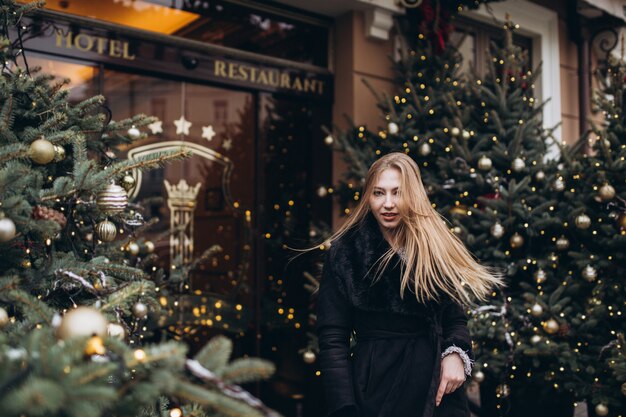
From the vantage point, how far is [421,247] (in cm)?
285

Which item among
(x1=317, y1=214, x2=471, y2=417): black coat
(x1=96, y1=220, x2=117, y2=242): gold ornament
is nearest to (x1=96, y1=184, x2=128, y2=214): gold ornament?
(x1=96, y1=220, x2=117, y2=242): gold ornament

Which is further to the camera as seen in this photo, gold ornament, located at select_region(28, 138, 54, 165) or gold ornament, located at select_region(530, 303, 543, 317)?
gold ornament, located at select_region(530, 303, 543, 317)

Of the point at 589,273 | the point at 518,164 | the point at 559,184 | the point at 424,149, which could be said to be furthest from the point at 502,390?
the point at 424,149

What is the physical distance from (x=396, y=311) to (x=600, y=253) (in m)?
2.72

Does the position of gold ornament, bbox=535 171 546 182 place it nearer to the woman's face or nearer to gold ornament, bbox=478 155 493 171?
gold ornament, bbox=478 155 493 171

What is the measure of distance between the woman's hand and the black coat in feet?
0.17

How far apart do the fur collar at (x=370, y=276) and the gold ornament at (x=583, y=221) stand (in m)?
2.29

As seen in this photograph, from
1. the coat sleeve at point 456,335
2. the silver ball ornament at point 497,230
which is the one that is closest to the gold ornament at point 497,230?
the silver ball ornament at point 497,230

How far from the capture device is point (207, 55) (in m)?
5.21

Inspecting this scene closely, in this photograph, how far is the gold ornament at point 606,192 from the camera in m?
4.45

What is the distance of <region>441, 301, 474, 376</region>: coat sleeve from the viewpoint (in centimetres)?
280

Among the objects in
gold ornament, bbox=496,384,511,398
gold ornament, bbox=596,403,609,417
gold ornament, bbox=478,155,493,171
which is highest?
gold ornament, bbox=478,155,493,171

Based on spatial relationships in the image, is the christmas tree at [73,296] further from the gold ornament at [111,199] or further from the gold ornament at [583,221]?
the gold ornament at [583,221]

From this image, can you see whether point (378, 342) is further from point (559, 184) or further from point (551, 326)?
point (559, 184)
